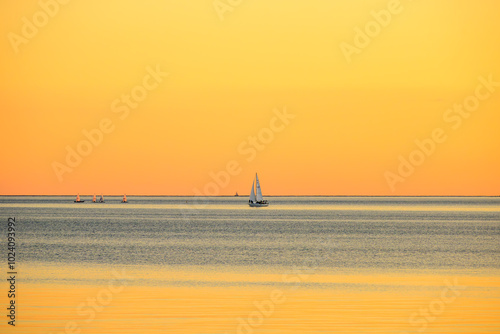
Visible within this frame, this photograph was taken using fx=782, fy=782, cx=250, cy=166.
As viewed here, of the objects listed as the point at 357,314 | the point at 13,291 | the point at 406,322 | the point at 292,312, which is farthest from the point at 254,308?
the point at 13,291

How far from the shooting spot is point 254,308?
3105cm

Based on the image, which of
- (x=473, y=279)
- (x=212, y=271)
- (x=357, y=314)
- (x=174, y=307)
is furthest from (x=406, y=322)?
(x=212, y=271)

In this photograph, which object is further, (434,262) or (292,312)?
(434,262)

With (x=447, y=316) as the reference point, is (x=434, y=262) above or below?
above

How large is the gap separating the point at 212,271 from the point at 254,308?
598 inches

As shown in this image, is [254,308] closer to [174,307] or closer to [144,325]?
[174,307]

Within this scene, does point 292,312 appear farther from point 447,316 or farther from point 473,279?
point 473,279

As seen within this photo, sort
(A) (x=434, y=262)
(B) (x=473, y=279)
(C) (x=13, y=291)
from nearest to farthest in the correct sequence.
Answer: (C) (x=13, y=291) → (B) (x=473, y=279) → (A) (x=434, y=262)

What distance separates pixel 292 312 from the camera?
30453mm

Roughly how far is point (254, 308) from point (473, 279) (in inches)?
657

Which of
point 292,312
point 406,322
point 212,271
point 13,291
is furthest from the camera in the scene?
point 212,271

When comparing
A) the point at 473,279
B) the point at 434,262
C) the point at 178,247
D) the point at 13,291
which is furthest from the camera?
the point at 178,247

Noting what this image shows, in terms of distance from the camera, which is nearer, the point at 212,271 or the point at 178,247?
the point at 212,271

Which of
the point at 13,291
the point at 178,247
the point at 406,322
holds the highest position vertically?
the point at 178,247
